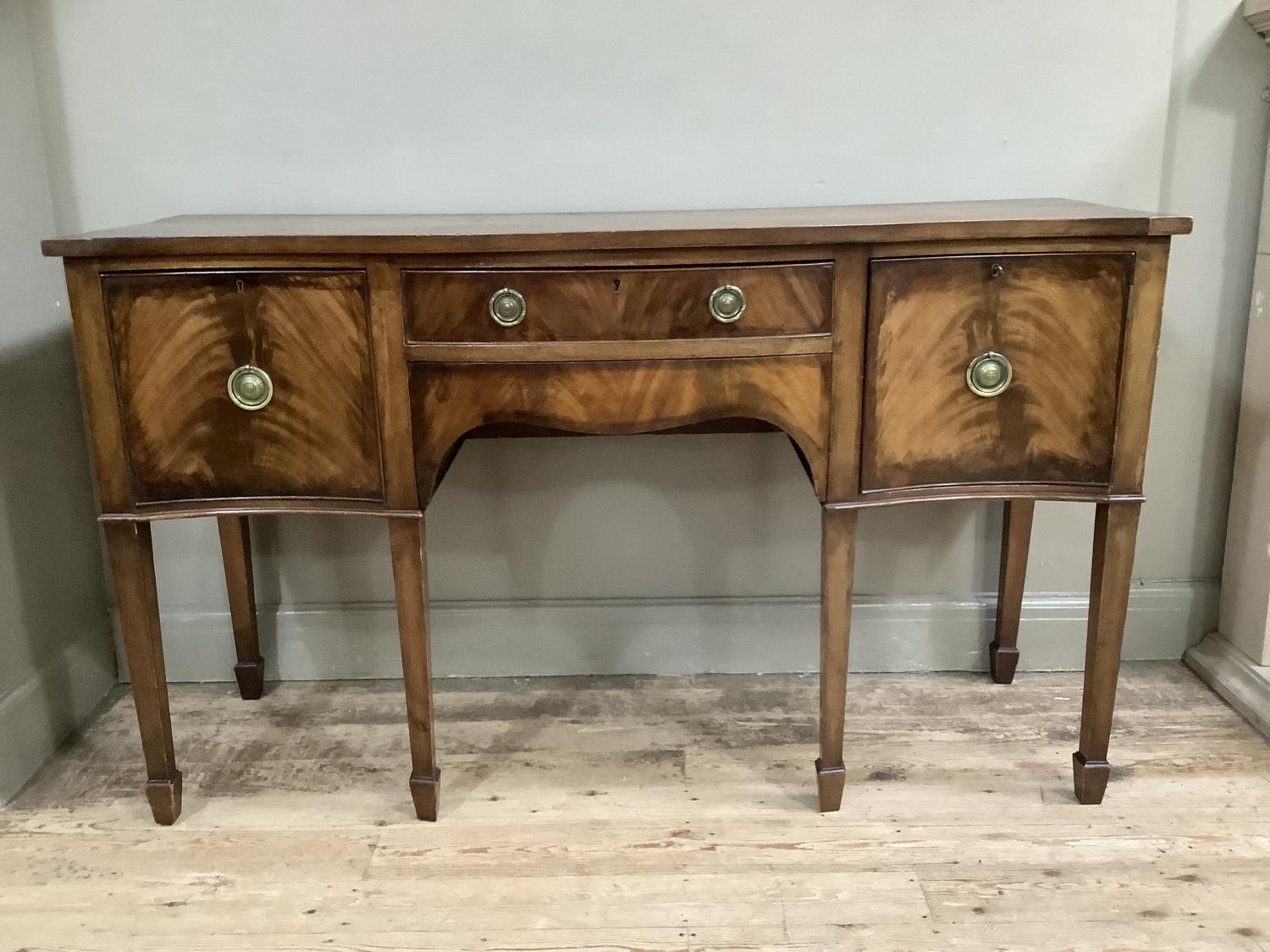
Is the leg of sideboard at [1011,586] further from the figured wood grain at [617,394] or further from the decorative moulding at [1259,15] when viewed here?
the decorative moulding at [1259,15]

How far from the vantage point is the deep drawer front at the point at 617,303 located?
1373mm

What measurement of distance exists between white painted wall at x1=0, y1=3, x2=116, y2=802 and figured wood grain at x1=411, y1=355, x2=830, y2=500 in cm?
83

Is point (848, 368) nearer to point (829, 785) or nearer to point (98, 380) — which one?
point (829, 785)

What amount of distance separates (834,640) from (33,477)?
4.62ft

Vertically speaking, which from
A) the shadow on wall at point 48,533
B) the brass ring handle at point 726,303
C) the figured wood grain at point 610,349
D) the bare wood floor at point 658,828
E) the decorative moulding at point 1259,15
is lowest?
the bare wood floor at point 658,828

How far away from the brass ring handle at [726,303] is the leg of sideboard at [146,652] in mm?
891

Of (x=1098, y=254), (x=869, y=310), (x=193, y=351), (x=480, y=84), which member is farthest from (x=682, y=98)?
(x=193, y=351)

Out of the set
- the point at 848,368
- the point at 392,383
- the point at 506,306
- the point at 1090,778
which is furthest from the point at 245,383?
the point at 1090,778

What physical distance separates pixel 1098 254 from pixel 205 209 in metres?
1.51

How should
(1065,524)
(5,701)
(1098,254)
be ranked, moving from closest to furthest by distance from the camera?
(1098,254) < (5,701) < (1065,524)

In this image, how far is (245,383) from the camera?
4.58 ft

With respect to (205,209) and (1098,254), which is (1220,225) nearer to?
(1098,254)

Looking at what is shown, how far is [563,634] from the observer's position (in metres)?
2.04

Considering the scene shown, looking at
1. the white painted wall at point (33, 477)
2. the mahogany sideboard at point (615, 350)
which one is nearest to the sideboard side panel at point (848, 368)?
the mahogany sideboard at point (615, 350)
